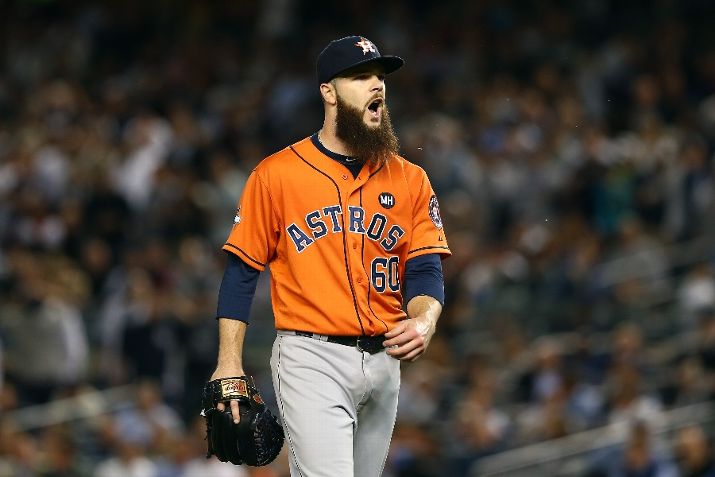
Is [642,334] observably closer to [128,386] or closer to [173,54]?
[128,386]

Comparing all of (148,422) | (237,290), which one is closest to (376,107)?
(237,290)

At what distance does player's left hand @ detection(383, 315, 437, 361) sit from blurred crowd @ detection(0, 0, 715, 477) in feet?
18.6

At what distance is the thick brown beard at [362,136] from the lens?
495cm

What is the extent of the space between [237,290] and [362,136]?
68 centimetres

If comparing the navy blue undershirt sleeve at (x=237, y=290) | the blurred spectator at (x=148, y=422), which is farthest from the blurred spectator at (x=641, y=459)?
the navy blue undershirt sleeve at (x=237, y=290)

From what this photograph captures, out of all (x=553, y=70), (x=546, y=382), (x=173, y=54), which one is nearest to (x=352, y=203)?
(x=546, y=382)

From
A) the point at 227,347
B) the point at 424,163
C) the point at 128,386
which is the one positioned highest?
the point at 227,347

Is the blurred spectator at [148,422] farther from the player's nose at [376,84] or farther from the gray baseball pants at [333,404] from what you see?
the player's nose at [376,84]

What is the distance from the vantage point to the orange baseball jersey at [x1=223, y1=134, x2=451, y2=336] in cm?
489

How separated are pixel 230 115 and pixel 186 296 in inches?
119

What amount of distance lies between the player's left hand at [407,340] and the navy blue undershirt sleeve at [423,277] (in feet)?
0.94

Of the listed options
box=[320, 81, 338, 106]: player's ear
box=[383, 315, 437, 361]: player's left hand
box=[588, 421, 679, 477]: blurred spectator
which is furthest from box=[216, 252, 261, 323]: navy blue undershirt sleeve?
box=[588, 421, 679, 477]: blurred spectator

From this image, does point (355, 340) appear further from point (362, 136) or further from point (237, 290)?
point (362, 136)

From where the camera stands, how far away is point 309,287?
4.89 m
